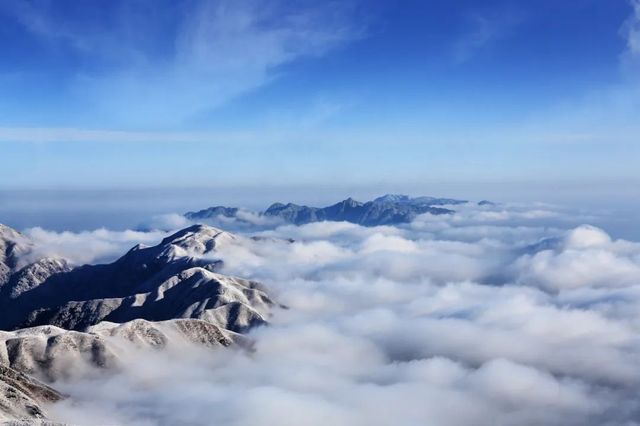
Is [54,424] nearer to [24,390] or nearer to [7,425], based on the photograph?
Result: [7,425]

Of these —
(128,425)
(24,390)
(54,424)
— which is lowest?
(128,425)

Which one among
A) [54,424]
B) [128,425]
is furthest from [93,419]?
[54,424]

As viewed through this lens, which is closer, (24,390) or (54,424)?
(54,424)

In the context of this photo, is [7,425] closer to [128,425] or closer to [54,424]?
[54,424]

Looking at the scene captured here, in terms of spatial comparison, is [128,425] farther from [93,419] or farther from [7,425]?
[7,425]

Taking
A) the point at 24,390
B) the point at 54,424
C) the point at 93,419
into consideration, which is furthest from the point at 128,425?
the point at 54,424

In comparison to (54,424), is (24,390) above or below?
below

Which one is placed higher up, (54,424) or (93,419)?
(54,424)

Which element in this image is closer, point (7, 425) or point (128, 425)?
point (7, 425)
